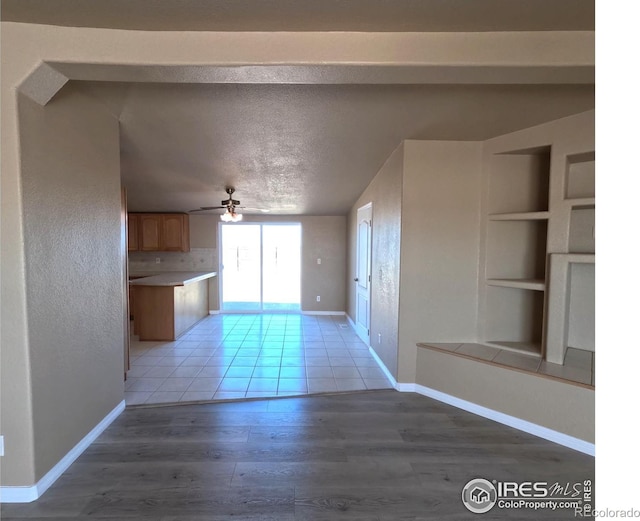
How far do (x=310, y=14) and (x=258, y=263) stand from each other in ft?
19.3

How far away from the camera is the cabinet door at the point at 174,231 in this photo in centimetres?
623

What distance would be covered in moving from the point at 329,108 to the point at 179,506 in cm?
271

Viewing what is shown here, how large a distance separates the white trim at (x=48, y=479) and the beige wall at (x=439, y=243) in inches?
99.3

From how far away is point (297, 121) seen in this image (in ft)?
8.70

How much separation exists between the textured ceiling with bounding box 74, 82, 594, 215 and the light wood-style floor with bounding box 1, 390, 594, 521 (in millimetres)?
2374

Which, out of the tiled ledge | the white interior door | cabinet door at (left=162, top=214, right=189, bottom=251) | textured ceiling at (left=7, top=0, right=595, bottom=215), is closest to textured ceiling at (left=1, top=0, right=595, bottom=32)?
textured ceiling at (left=7, top=0, right=595, bottom=215)

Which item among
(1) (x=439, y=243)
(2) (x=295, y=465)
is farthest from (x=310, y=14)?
(2) (x=295, y=465)

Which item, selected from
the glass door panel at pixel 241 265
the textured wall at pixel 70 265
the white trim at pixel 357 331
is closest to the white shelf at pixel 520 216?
the white trim at pixel 357 331

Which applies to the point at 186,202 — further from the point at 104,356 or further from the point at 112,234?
the point at 104,356

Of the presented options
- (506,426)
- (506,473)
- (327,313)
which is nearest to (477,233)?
(506,426)

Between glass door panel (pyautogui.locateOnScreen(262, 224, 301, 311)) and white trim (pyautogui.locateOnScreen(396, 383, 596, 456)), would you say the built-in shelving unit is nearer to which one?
white trim (pyautogui.locateOnScreen(396, 383, 596, 456))

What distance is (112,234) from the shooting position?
8.20ft

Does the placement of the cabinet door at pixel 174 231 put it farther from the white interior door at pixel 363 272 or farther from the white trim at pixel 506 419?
the white trim at pixel 506 419

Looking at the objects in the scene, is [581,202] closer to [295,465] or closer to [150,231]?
[295,465]
